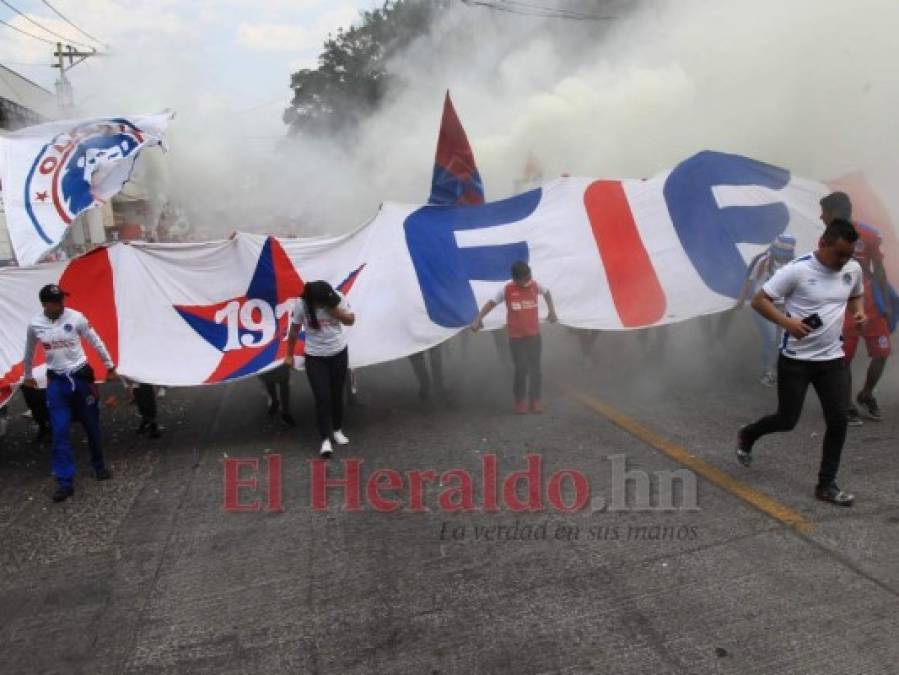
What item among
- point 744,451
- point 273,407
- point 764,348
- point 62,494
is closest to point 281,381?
point 273,407

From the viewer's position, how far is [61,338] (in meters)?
4.80

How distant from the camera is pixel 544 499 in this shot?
13.4 ft

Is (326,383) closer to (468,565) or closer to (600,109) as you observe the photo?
(468,565)

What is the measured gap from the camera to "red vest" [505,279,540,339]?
5797mm

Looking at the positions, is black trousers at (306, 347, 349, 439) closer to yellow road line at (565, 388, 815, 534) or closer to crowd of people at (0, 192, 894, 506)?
crowd of people at (0, 192, 894, 506)

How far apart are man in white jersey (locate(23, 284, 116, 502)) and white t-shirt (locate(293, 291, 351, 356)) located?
1.48 metres

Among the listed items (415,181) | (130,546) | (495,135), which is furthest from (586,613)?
(415,181)

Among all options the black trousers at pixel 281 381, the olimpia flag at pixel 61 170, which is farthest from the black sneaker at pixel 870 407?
the olimpia flag at pixel 61 170

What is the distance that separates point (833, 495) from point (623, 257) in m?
3.11

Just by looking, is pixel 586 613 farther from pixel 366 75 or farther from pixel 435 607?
pixel 366 75

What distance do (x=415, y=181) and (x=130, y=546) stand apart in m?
15.5

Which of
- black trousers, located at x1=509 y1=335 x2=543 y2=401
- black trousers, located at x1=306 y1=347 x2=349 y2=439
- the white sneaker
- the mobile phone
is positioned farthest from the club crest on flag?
the mobile phone

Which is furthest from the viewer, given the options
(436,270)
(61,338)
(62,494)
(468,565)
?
(436,270)

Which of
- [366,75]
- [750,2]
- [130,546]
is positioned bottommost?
[130,546]
